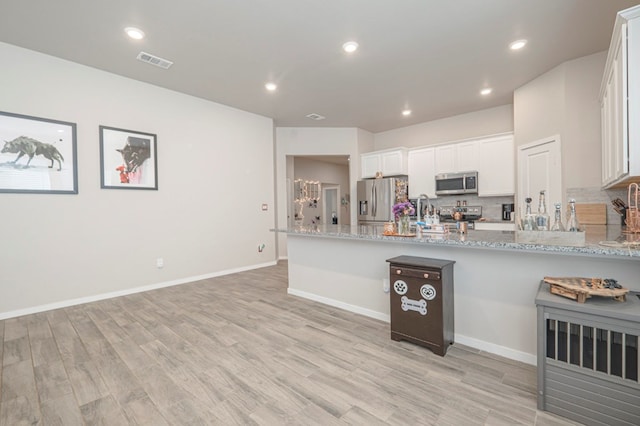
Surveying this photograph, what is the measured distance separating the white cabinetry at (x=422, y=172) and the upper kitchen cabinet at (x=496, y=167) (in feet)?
2.83

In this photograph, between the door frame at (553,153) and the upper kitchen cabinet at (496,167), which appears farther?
the upper kitchen cabinet at (496,167)

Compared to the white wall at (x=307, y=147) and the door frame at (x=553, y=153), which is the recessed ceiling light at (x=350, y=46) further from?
the white wall at (x=307, y=147)

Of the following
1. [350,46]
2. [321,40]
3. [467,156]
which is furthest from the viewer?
[467,156]

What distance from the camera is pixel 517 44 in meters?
3.29

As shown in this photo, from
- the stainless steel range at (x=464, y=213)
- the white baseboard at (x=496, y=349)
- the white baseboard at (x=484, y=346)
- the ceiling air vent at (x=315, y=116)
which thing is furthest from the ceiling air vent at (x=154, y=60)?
the stainless steel range at (x=464, y=213)

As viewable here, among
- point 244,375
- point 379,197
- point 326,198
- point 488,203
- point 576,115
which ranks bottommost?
point 244,375

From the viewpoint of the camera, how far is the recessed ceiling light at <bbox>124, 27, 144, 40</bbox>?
9.70 feet

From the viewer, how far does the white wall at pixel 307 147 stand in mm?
6531

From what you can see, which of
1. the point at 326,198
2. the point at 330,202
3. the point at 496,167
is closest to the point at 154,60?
the point at 496,167

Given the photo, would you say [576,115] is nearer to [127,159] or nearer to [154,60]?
[154,60]

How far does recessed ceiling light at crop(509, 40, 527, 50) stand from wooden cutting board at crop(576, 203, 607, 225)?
205cm

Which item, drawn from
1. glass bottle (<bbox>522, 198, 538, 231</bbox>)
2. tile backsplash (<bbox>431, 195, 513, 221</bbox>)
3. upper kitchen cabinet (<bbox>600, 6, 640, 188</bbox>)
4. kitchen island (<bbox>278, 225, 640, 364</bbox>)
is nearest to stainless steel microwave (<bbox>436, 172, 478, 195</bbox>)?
tile backsplash (<bbox>431, 195, 513, 221</bbox>)

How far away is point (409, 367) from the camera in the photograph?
6.94 feet

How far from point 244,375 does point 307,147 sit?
17.4ft
